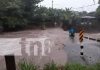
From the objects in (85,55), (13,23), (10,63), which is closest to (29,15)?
(13,23)

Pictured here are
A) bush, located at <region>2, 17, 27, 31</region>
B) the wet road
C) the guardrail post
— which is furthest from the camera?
bush, located at <region>2, 17, 27, 31</region>

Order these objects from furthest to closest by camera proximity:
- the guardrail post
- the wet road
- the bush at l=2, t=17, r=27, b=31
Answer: the bush at l=2, t=17, r=27, b=31 → the wet road → the guardrail post

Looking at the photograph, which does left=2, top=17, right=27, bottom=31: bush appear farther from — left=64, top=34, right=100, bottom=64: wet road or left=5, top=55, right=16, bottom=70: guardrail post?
left=5, top=55, right=16, bottom=70: guardrail post

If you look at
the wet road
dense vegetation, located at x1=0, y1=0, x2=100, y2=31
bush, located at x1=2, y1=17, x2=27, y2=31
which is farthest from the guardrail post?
bush, located at x1=2, y1=17, x2=27, y2=31

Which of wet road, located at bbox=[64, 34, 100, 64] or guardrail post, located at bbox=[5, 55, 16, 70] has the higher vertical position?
guardrail post, located at bbox=[5, 55, 16, 70]

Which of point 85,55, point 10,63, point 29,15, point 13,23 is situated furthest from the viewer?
point 29,15

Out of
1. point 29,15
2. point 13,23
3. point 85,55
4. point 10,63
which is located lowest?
point 13,23

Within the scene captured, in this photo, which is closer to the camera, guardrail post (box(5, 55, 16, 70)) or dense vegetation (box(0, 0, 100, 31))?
guardrail post (box(5, 55, 16, 70))

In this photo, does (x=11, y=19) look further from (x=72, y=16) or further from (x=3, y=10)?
(x=72, y=16)

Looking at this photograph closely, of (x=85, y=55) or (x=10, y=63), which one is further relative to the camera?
(x=85, y=55)

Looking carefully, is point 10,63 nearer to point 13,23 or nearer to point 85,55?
point 85,55

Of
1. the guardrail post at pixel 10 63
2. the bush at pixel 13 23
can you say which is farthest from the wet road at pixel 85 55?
the bush at pixel 13 23

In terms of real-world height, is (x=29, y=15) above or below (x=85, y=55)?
above

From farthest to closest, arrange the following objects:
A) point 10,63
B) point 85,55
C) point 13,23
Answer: point 13,23
point 85,55
point 10,63
